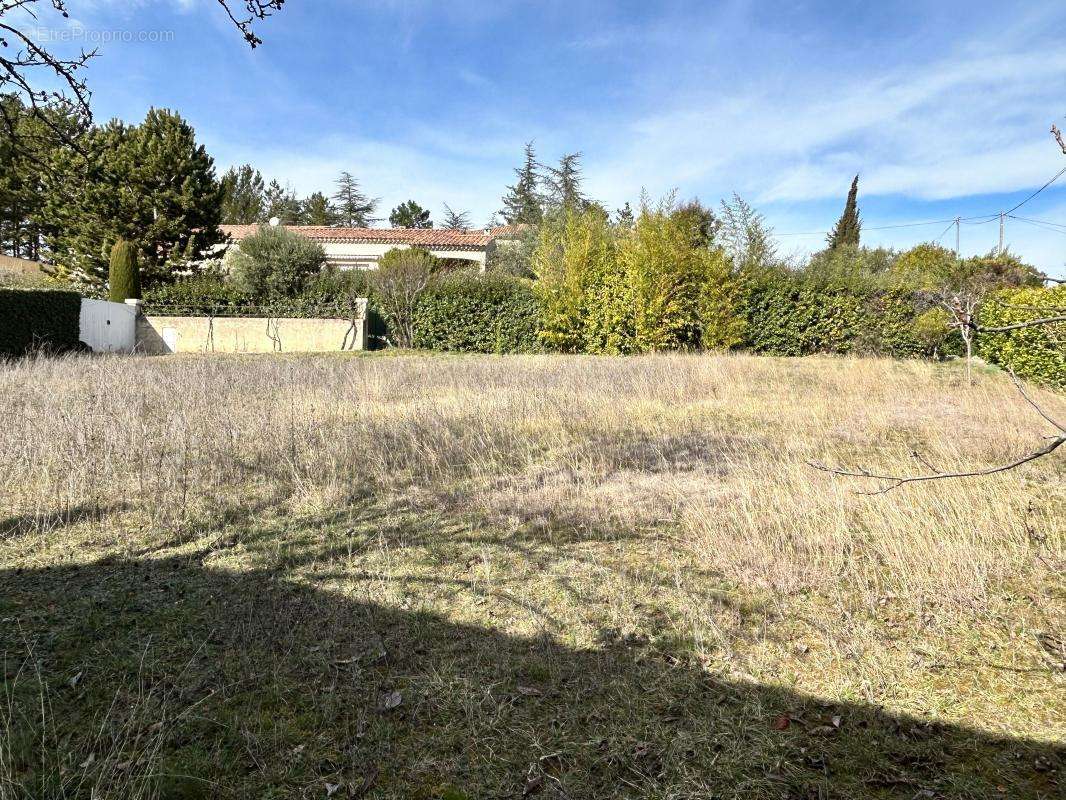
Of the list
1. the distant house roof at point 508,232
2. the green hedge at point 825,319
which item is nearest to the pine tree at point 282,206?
the distant house roof at point 508,232

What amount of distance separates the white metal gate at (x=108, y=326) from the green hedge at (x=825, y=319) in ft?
61.9

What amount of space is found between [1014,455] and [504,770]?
5.75 meters

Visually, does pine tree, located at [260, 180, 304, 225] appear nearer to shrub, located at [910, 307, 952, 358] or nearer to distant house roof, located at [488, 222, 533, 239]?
distant house roof, located at [488, 222, 533, 239]

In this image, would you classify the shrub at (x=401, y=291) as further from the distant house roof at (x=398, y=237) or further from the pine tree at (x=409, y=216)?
the pine tree at (x=409, y=216)

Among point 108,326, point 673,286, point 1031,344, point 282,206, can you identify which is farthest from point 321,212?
point 1031,344

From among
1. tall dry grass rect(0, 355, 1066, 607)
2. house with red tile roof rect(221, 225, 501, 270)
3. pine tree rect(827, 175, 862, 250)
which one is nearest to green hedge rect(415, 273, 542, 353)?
tall dry grass rect(0, 355, 1066, 607)

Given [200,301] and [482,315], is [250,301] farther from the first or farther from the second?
[482,315]

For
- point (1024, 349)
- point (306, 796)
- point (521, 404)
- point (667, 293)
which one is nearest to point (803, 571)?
point (306, 796)

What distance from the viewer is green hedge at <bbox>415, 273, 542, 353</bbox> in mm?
18375

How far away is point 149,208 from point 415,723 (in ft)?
87.5

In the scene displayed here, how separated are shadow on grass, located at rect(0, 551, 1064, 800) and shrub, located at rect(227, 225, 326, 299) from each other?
18.5 m

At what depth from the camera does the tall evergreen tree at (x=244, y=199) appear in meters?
47.8

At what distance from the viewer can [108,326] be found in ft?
57.4

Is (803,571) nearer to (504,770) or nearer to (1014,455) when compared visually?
(504,770)
